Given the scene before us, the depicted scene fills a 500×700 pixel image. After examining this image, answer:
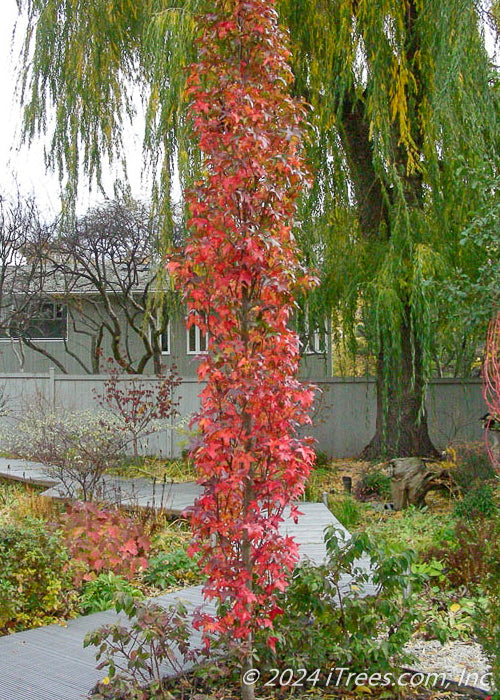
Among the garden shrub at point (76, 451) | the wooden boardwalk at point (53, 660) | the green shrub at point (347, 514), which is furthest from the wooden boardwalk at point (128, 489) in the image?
the wooden boardwalk at point (53, 660)

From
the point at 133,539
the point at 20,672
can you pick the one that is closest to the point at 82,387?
the point at 133,539

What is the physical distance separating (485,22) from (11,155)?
5.84 metres

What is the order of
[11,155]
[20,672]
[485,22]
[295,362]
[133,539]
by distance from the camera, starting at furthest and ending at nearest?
1. [11,155]
2. [485,22]
3. [133,539]
4. [20,672]
5. [295,362]

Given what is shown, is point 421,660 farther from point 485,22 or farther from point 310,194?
point 485,22

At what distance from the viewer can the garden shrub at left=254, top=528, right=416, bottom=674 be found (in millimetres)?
3385

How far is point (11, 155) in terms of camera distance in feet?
31.6

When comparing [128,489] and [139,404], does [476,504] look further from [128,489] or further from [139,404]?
[139,404]

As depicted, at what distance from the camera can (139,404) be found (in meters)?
11.1

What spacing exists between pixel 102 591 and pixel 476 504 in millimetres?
3900

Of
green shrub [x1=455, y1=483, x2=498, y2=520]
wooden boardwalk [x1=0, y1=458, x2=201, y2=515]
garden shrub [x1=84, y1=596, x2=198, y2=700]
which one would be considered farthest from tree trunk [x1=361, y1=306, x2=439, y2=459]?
garden shrub [x1=84, y1=596, x2=198, y2=700]

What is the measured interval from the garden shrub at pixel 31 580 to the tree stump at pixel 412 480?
446 cm

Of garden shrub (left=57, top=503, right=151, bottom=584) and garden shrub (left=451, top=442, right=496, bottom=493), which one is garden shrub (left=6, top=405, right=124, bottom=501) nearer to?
garden shrub (left=57, top=503, right=151, bottom=584)

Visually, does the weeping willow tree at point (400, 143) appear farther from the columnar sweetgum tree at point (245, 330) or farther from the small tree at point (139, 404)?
the columnar sweetgum tree at point (245, 330)

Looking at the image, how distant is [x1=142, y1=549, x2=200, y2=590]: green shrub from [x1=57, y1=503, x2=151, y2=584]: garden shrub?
0.12 meters
